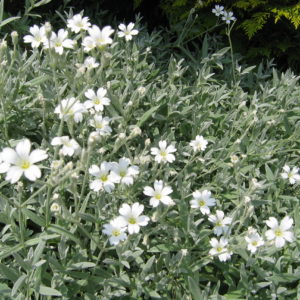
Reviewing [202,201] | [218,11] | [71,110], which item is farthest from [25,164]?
[218,11]

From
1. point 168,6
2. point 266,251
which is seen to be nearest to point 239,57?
point 168,6

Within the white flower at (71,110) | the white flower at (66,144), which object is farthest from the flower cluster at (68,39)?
the white flower at (66,144)

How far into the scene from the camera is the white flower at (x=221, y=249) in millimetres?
1992

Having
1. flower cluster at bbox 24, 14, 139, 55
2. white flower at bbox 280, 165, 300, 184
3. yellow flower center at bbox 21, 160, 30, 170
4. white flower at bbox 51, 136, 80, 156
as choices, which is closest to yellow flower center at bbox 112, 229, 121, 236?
white flower at bbox 51, 136, 80, 156

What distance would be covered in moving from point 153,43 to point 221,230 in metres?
2.01

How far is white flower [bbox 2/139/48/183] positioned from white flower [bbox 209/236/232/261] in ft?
3.09

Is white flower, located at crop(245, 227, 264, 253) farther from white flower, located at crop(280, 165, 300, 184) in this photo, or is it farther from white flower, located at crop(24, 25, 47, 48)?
white flower, located at crop(24, 25, 47, 48)

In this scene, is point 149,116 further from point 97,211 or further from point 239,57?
point 239,57

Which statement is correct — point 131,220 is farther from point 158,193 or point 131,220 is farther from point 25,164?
point 25,164

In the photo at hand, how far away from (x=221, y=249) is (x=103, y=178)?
27.2 inches

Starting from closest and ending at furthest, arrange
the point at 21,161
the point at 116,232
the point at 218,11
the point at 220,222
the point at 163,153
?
the point at 21,161
the point at 116,232
the point at 220,222
the point at 163,153
the point at 218,11

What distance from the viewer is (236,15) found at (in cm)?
408

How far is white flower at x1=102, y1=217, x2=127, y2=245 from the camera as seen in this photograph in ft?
6.00

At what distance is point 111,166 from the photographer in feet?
6.22
